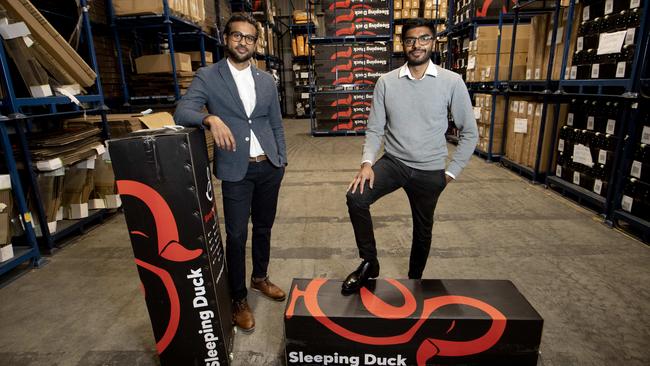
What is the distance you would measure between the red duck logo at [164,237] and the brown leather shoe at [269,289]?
824 millimetres

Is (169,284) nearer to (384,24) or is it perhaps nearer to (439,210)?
(439,210)

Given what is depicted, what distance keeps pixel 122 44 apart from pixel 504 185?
6299 mm

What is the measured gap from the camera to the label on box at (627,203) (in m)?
3.51

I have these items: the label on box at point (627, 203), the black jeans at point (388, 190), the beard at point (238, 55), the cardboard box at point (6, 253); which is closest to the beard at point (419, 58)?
the black jeans at point (388, 190)

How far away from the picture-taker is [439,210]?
4.22 metres

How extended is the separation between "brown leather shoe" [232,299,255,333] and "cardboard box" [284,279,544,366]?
448mm

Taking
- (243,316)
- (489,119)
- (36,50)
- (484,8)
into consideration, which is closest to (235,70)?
(243,316)

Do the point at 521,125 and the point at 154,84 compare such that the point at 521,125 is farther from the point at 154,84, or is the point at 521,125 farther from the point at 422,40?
the point at 154,84

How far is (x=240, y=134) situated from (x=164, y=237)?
0.67 meters

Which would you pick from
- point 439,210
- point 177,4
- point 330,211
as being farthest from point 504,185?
point 177,4

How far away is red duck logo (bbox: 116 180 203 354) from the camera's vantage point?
5.14ft

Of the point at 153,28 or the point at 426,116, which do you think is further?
the point at 153,28

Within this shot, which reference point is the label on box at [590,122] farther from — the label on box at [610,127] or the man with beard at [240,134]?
the man with beard at [240,134]

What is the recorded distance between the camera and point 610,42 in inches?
146
